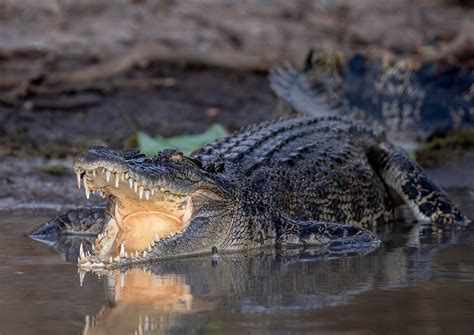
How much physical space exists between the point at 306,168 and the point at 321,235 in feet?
2.51

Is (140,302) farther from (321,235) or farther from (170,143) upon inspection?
(170,143)

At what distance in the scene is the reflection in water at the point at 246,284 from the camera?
3996mm

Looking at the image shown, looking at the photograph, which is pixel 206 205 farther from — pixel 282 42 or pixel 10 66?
pixel 282 42

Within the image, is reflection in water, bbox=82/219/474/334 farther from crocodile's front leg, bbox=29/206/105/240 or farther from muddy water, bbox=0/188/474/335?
crocodile's front leg, bbox=29/206/105/240

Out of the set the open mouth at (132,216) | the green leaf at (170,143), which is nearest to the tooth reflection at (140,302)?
the open mouth at (132,216)

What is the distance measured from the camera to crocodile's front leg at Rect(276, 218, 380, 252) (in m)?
5.93

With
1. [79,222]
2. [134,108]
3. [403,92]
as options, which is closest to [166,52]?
[134,108]

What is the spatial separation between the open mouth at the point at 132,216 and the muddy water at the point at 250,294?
14cm

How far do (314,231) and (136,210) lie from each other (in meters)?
1.12

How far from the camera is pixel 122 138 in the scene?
34.0 feet

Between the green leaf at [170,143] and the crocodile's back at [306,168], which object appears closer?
the crocodile's back at [306,168]

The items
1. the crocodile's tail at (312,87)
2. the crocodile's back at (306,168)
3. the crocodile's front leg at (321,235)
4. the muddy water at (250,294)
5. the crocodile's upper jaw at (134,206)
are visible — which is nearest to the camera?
the muddy water at (250,294)

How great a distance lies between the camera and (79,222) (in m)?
6.64

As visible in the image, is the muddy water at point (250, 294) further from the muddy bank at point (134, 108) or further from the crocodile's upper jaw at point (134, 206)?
the muddy bank at point (134, 108)
